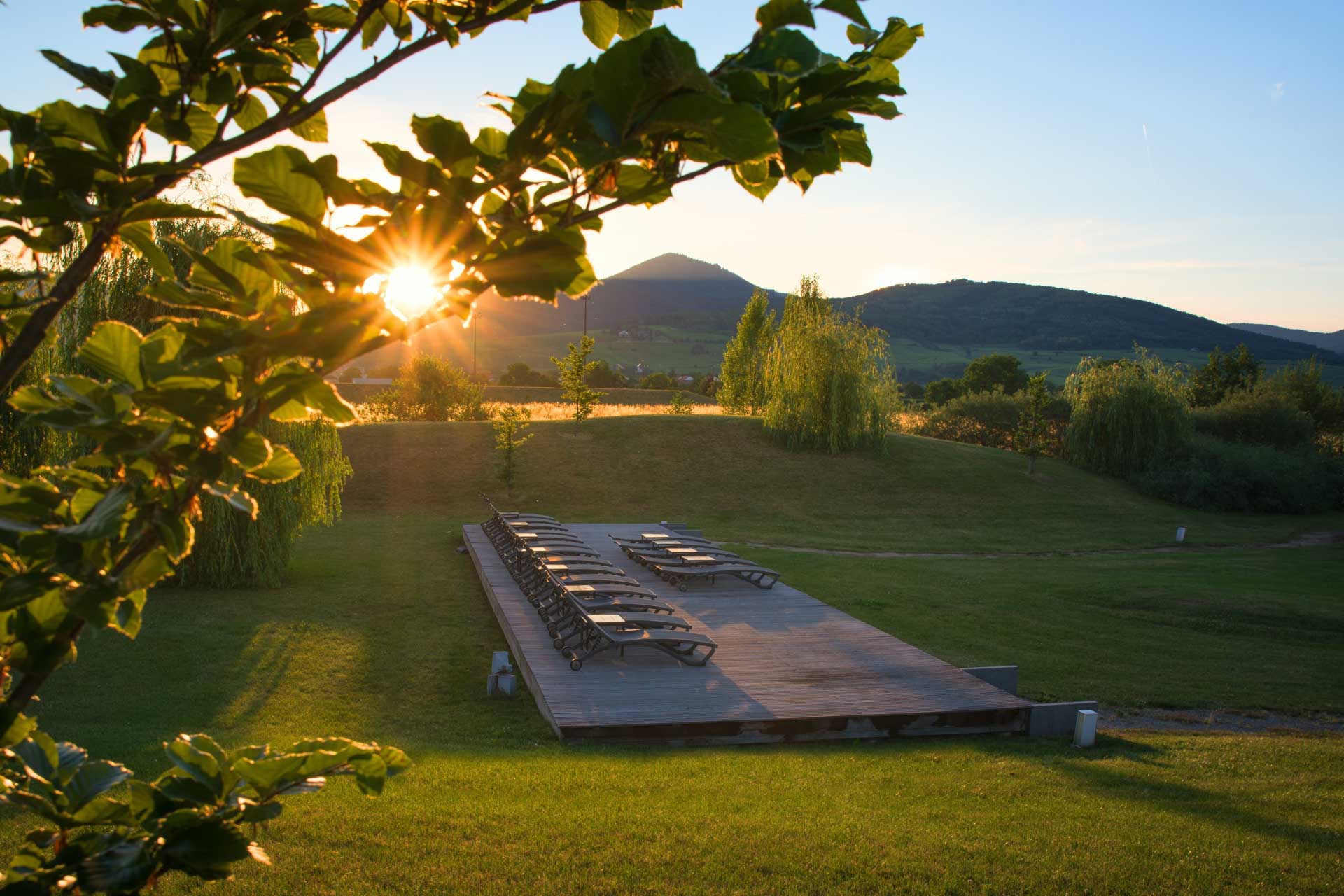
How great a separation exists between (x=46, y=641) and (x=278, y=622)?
10696mm

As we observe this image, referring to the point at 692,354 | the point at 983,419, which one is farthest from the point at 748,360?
the point at 692,354

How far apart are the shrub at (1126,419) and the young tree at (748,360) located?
39.9ft

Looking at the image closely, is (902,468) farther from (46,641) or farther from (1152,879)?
(46,641)

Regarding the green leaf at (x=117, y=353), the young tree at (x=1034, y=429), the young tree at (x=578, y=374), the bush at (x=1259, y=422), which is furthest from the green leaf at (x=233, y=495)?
the bush at (x=1259, y=422)

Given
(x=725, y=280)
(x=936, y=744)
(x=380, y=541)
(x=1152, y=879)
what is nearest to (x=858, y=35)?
(x=1152, y=879)

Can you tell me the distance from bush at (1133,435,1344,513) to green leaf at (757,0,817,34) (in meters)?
30.0

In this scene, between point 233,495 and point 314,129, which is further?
point 314,129

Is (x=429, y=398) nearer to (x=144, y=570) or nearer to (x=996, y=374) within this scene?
(x=144, y=570)

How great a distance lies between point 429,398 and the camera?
36844mm

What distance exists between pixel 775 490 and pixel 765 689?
57.5 ft

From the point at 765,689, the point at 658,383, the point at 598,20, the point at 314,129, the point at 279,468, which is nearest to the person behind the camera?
the point at 279,468

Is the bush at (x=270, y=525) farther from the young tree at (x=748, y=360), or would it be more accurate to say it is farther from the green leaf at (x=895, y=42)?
the young tree at (x=748, y=360)

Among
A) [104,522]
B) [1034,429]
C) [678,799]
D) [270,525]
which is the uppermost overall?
[104,522]

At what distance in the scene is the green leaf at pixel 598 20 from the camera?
3.82ft
